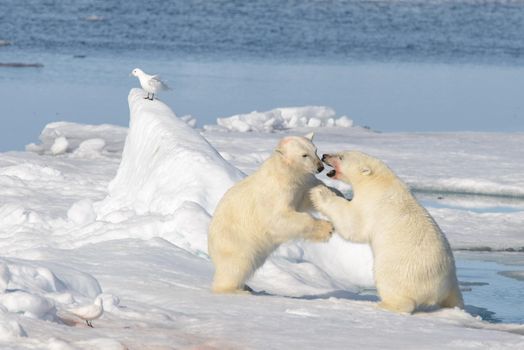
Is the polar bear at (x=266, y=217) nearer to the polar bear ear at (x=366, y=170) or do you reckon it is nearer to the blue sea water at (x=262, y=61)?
the polar bear ear at (x=366, y=170)

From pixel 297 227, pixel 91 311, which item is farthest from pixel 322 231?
pixel 91 311

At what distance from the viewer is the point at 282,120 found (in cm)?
1812

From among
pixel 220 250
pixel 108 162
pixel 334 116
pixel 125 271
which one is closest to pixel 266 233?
pixel 220 250

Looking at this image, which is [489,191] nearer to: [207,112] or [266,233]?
[266,233]

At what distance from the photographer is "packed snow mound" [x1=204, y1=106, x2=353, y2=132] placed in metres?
17.4

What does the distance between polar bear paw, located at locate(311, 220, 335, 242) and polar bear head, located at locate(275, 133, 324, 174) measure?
274mm

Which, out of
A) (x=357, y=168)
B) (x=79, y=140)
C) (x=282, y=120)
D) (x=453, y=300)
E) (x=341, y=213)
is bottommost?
(x=79, y=140)

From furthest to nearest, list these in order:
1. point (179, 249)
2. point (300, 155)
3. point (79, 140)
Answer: point (79, 140)
point (179, 249)
point (300, 155)

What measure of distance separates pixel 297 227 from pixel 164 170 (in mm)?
3329

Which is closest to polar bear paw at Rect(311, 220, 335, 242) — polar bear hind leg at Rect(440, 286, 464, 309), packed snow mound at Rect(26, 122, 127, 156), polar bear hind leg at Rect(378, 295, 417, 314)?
polar bear hind leg at Rect(378, 295, 417, 314)

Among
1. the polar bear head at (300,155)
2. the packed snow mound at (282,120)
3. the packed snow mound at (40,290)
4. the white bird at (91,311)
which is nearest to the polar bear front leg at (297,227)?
the polar bear head at (300,155)

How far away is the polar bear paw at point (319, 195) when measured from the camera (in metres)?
6.03

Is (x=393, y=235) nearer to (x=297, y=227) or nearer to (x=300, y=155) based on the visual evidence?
(x=297, y=227)

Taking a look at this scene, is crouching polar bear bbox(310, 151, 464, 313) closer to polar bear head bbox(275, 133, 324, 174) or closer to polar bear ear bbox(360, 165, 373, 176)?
polar bear ear bbox(360, 165, 373, 176)
